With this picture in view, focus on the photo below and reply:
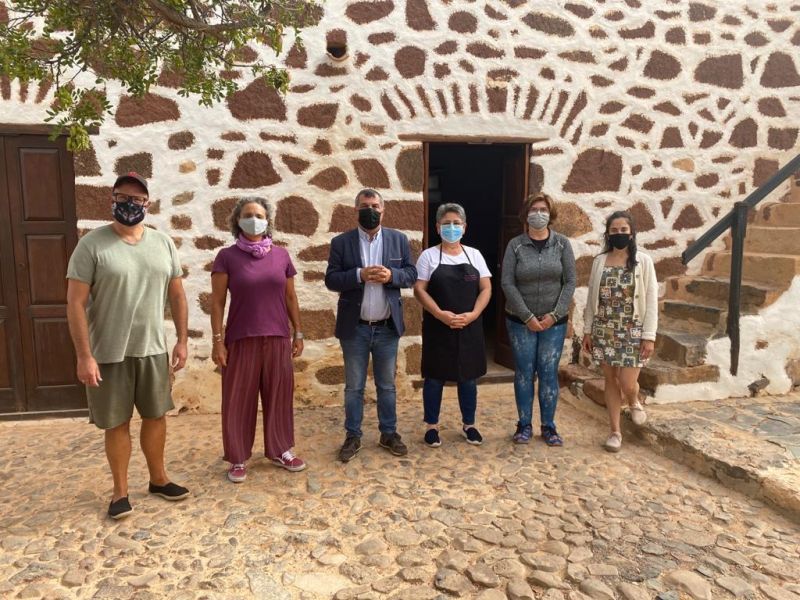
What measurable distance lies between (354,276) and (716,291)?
2.91 m

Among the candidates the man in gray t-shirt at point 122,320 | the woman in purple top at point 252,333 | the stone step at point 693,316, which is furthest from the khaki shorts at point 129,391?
the stone step at point 693,316

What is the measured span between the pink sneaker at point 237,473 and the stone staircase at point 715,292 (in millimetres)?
2574

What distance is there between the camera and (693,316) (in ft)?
13.7

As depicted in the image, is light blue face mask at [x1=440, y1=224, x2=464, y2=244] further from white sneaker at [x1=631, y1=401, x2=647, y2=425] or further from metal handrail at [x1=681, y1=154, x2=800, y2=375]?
metal handrail at [x1=681, y1=154, x2=800, y2=375]

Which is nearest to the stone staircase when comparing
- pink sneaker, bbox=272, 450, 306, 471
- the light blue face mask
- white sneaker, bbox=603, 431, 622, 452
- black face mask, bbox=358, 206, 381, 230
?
white sneaker, bbox=603, 431, 622, 452

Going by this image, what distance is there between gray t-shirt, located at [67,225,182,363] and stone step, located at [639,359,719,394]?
299 cm

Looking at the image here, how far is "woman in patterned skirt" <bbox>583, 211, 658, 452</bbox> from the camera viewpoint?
10.2ft

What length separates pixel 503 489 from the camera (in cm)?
276

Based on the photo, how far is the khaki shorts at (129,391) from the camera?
2400mm

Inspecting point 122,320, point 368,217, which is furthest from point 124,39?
point 368,217

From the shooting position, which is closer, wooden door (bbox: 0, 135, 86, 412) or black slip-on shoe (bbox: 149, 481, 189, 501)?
black slip-on shoe (bbox: 149, 481, 189, 501)

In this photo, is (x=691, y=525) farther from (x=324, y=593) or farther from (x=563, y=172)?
(x=563, y=172)

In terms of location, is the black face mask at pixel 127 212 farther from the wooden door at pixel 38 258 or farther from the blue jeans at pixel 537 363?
the blue jeans at pixel 537 363

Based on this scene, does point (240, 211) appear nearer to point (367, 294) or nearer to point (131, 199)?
point (131, 199)
